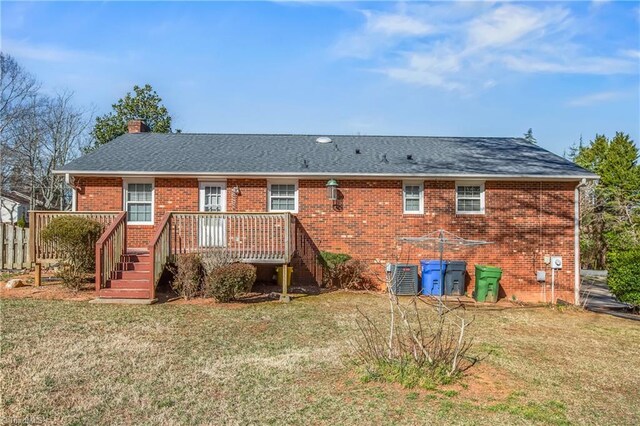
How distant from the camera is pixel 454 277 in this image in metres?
12.7

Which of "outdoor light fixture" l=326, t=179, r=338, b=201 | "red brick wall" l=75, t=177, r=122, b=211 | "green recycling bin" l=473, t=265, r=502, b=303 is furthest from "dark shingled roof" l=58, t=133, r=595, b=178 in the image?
"green recycling bin" l=473, t=265, r=502, b=303

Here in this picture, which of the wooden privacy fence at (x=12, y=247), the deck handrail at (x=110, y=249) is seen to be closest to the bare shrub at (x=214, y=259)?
the deck handrail at (x=110, y=249)

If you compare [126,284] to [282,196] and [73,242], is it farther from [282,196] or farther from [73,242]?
[282,196]

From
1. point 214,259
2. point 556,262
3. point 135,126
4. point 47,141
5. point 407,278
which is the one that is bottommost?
point 407,278

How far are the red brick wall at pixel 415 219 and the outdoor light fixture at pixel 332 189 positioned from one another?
0.18m

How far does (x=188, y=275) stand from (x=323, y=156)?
6.24m

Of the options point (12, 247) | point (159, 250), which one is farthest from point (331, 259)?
point (12, 247)

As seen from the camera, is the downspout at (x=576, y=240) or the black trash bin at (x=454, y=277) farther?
the downspout at (x=576, y=240)

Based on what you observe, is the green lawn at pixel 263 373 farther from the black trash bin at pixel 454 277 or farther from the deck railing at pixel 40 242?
the black trash bin at pixel 454 277

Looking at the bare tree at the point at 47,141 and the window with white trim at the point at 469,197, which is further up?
the bare tree at the point at 47,141

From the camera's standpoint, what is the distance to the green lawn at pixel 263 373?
4656 millimetres

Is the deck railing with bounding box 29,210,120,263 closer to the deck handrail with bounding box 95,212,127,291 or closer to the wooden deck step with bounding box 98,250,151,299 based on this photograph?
the deck handrail with bounding box 95,212,127,291

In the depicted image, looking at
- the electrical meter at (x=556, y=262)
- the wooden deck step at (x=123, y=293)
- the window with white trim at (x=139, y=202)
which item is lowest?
the wooden deck step at (x=123, y=293)

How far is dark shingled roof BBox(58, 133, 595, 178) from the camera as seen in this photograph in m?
13.2
